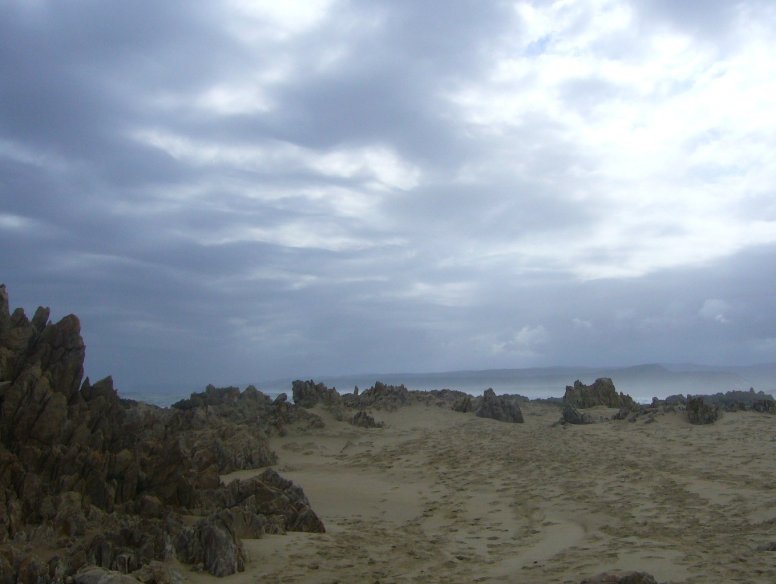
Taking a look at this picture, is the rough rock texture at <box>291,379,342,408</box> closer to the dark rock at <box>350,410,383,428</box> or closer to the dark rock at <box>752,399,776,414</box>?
the dark rock at <box>350,410,383,428</box>

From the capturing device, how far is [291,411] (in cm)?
2069

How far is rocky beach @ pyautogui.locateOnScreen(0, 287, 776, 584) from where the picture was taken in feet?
22.9

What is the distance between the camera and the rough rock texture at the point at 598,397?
90.5ft

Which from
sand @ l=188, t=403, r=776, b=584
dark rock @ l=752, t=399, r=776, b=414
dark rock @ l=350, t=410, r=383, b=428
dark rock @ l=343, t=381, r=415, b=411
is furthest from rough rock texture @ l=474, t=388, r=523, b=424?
dark rock @ l=752, t=399, r=776, b=414

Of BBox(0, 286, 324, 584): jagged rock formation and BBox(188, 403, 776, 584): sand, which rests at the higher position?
BBox(0, 286, 324, 584): jagged rock formation

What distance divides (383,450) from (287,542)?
A: 9.27 meters

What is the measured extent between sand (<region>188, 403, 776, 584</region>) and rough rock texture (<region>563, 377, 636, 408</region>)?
7.36m

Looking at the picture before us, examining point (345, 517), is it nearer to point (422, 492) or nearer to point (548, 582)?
point (422, 492)

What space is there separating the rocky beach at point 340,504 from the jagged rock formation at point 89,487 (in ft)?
0.07

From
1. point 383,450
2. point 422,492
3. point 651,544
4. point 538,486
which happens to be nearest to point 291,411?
point 383,450

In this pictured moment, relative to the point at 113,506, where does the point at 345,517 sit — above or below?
below

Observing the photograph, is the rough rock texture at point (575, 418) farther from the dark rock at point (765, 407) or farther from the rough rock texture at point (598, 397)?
the rough rock texture at point (598, 397)

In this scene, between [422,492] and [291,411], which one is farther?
[291,411]

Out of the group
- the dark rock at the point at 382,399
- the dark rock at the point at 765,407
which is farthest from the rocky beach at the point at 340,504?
the dark rock at the point at 382,399
